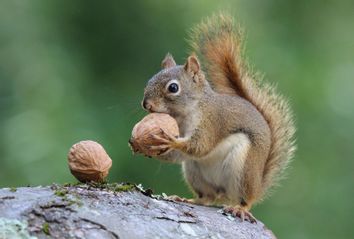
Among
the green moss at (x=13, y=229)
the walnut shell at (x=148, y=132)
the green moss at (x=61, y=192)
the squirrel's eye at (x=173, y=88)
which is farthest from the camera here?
the squirrel's eye at (x=173, y=88)

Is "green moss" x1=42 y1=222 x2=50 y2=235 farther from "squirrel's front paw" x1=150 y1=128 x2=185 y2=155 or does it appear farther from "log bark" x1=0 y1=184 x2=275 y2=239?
"squirrel's front paw" x1=150 y1=128 x2=185 y2=155

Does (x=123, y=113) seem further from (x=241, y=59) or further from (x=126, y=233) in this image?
(x=126, y=233)

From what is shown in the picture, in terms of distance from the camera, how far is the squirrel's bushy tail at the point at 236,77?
3000 millimetres

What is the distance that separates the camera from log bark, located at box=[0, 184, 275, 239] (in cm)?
180

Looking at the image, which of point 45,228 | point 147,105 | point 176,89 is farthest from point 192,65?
point 45,228

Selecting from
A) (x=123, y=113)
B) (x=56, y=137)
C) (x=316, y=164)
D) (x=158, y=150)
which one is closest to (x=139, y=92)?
(x=123, y=113)

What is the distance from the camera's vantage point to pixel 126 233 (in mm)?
1878

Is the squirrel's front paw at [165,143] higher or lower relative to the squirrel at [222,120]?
lower

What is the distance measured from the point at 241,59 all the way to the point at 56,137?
736 millimetres

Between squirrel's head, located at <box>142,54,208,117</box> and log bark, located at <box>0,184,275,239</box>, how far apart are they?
0.58 metres

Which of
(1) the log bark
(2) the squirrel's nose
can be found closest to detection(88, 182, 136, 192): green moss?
(1) the log bark

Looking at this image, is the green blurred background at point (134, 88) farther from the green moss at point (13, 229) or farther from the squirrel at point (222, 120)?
the green moss at point (13, 229)

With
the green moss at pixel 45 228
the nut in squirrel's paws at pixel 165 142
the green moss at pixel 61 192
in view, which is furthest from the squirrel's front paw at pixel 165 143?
the green moss at pixel 45 228

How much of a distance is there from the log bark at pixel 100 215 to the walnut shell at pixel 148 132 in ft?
1.17
